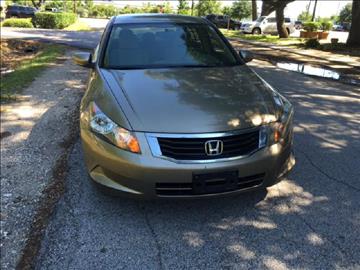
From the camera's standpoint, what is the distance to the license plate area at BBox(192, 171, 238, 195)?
10.5 feet

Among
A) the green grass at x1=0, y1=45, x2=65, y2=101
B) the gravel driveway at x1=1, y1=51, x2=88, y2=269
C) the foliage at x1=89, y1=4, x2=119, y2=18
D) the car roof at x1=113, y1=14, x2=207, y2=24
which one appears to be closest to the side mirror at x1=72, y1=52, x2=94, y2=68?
the car roof at x1=113, y1=14, x2=207, y2=24

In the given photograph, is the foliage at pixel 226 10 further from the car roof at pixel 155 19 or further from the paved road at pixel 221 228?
the paved road at pixel 221 228

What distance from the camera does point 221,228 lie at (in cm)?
345

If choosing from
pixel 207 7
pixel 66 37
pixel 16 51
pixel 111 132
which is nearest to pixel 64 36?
pixel 66 37

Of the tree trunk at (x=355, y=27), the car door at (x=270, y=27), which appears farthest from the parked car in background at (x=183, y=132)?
the car door at (x=270, y=27)

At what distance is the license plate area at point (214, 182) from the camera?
3189mm

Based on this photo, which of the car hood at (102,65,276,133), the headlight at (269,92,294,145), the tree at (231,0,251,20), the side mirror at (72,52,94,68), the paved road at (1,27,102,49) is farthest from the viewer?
the tree at (231,0,251,20)

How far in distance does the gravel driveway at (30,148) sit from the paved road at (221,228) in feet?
0.89

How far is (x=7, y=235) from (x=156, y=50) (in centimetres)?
246

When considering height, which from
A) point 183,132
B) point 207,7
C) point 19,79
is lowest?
point 207,7

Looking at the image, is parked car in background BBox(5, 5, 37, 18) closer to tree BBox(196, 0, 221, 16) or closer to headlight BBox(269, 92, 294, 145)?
tree BBox(196, 0, 221, 16)

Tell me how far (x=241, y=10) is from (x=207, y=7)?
4.41m

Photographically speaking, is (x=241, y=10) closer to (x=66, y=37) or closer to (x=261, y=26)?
(x=261, y=26)

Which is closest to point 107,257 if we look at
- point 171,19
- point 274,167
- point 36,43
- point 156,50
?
point 274,167
